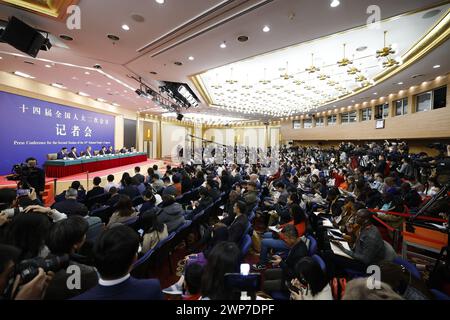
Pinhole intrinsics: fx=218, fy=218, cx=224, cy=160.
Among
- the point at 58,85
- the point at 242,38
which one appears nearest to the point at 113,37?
the point at 242,38

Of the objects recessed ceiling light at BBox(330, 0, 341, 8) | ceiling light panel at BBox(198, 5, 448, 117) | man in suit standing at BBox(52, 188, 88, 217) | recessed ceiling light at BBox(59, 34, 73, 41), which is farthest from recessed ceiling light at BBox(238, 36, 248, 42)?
man in suit standing at BBox(52, 188, 88, 217)

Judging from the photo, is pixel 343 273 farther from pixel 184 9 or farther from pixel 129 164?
pixel 129 164

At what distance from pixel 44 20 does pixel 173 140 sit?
1924 cm

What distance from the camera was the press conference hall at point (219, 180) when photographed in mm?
1398

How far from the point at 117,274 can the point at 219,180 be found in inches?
233

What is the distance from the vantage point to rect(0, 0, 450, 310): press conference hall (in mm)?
1398

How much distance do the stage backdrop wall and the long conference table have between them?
1501 millimetres

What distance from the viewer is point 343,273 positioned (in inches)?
99.5

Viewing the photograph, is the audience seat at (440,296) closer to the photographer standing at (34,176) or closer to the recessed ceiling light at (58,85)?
the photographer standing at (34,176)

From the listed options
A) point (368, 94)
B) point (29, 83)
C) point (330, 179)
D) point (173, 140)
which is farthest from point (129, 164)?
point (368, 94)

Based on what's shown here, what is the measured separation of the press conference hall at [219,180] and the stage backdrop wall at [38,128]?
7cm

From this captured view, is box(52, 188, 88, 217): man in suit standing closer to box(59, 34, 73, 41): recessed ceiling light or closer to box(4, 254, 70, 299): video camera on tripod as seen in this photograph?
box(4, 254, 70, 299): video camera on tripod

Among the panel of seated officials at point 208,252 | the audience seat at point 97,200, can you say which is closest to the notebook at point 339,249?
Answer: the panel of seated officials at point 208,252

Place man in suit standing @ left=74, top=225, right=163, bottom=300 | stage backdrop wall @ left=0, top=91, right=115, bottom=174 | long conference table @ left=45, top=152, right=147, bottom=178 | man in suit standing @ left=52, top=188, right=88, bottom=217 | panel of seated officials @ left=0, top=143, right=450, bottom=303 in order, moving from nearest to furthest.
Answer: man in suit standing @ left=74, top=225, right=163, bottom=300 → panel of seated officials @ left=0, top=143, right=450, bottom=303 → man in suit standing @ left=52, top=188, right=88, bottom=217 → stage backdrop wall @ left=0, top=91, right=115, bottom=174 → long conference table @ left=45, top=152, right=147, bottom=178
